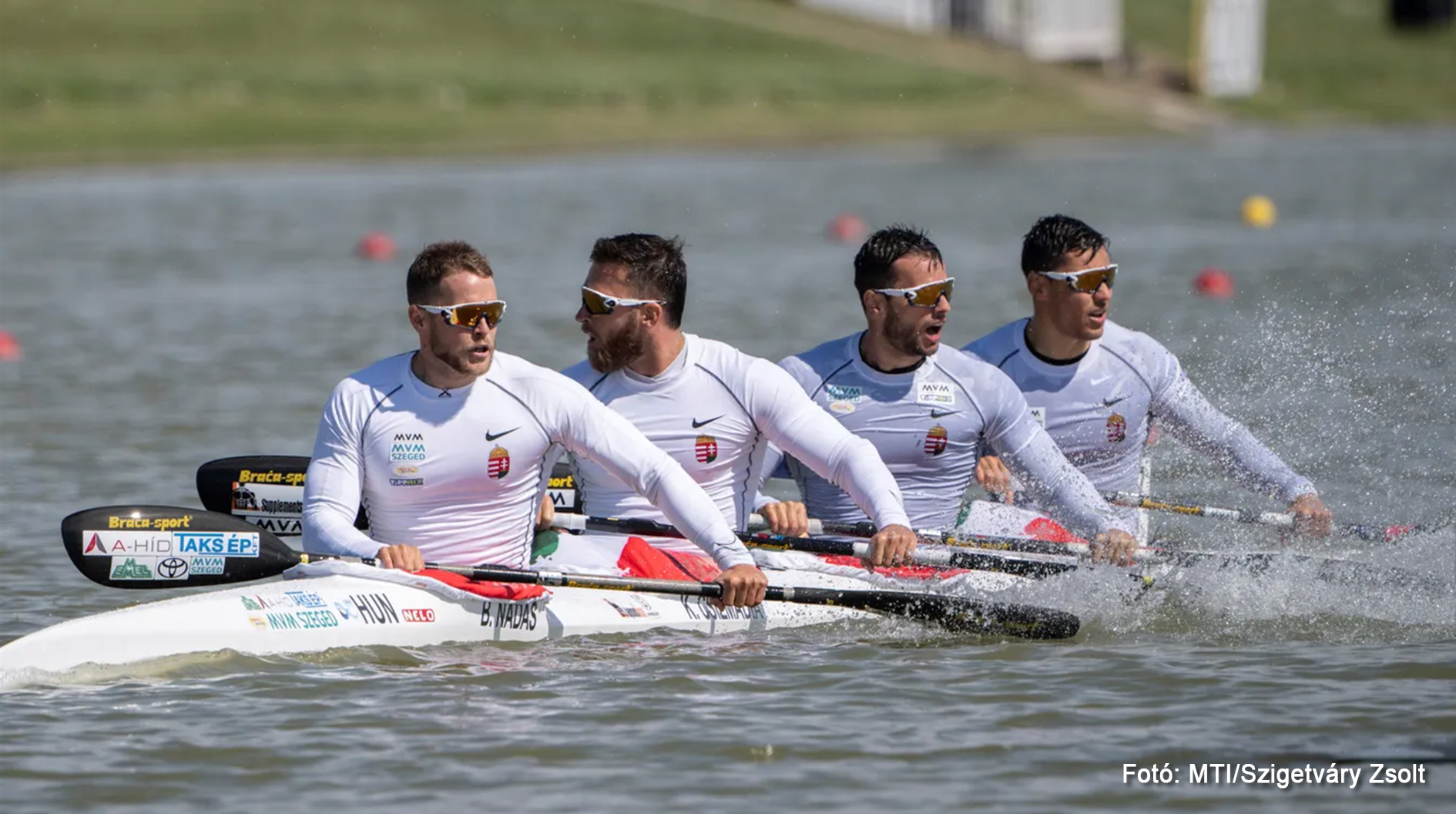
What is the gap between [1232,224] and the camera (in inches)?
1258

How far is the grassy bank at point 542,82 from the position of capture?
44.8 metres

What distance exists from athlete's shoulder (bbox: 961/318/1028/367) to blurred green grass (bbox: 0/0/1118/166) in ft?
109

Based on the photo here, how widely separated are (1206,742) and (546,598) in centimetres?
283

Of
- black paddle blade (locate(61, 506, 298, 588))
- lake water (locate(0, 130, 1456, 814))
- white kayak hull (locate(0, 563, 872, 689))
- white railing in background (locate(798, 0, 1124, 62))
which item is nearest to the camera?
lake water (locate(0, 130, 1456, 814))

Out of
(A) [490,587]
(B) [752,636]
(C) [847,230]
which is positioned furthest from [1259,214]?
(A) [490,587]

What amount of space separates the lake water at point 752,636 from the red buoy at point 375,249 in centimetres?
42

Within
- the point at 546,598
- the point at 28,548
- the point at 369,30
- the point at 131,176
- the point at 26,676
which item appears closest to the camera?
the point at 26,676

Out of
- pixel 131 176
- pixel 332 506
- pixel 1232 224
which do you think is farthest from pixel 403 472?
pixel 131 176

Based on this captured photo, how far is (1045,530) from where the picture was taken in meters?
9.95

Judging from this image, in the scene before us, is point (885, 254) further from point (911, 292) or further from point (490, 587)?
point (490, 587)

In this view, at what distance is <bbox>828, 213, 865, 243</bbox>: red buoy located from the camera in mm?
30984

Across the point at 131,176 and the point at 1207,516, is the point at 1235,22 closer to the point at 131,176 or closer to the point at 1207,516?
the point at 131,176

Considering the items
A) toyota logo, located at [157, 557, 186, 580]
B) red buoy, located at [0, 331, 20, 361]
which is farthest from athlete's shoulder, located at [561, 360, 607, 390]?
red buoy, located at [0, 331, 20, 361]

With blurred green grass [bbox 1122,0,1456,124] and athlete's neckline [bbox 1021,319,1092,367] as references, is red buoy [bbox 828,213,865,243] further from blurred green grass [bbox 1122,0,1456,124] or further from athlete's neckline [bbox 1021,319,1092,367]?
blurred green grass [bbox 1122,0,1456,124]
